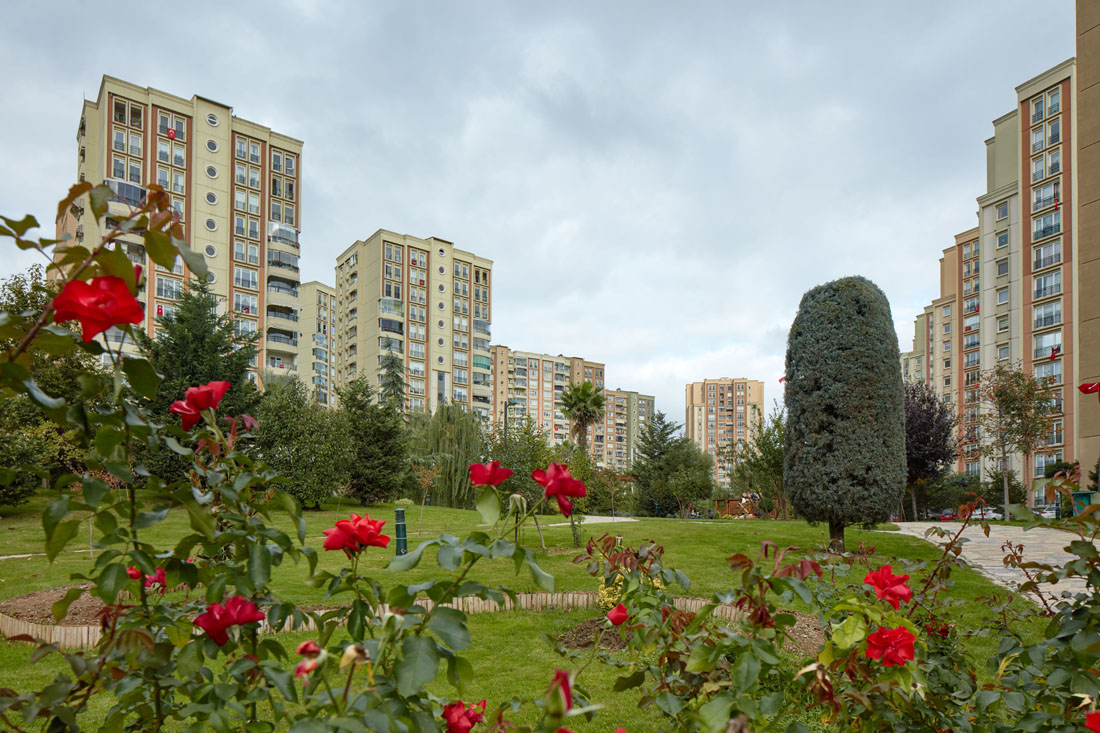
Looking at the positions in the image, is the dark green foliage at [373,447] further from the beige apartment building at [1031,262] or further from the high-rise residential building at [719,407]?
the high-rise residential building at [719,407]

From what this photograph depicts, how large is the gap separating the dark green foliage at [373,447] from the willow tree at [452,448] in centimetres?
292

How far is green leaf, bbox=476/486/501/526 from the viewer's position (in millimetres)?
1103

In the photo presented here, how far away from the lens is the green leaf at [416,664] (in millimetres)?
872

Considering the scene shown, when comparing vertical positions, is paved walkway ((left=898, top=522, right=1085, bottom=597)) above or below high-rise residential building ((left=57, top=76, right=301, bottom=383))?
below

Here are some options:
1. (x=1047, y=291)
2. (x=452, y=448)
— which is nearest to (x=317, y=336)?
(x=452, y=448)

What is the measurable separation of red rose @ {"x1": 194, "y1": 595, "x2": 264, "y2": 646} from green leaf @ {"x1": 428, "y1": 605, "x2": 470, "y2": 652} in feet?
1.61

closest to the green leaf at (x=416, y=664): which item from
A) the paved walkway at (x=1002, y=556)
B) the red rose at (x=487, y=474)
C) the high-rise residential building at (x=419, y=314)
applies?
the red rose at (x=487, y=474)

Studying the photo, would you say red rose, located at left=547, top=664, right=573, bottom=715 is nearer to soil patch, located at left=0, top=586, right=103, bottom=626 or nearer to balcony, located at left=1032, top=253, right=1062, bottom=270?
soil patch, located at left=0, top=586, right=103, bottom=626

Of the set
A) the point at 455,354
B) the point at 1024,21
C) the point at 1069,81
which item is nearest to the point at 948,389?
the point at 1069,81

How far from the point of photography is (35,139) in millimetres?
36156

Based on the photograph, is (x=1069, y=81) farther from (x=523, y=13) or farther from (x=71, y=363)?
(x=71, y=363)

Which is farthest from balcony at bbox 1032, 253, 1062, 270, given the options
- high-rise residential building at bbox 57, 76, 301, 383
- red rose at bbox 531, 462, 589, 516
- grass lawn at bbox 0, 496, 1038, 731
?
high-rise residential building at bbox 57, 76, 301, 383

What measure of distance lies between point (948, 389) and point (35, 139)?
7392cm

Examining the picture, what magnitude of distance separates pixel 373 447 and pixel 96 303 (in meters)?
21.3
